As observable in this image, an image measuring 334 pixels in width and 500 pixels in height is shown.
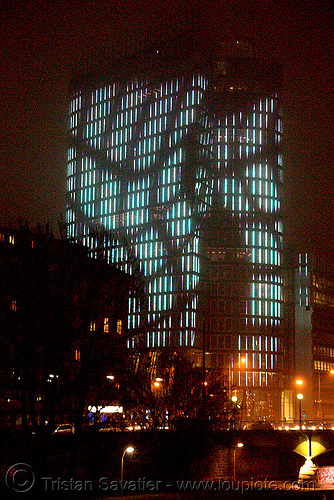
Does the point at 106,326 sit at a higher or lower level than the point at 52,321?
higher

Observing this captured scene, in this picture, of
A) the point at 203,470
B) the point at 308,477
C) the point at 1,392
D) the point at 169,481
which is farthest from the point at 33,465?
the point at 308,477

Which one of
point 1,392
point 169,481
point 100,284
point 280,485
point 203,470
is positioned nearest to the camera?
point 1,392

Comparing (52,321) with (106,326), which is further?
(106,326)

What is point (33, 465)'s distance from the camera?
43.4 metres

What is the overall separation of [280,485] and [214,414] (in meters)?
10.6

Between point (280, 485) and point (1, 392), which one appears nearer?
point (1, 392)

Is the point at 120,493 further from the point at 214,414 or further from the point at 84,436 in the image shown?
the point at 214,414

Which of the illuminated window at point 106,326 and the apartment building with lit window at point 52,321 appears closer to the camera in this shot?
the apartment building with lit window at point 52,321

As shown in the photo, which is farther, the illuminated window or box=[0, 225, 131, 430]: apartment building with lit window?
the illuminated window

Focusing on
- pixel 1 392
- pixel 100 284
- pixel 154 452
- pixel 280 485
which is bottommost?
pixel 280 485

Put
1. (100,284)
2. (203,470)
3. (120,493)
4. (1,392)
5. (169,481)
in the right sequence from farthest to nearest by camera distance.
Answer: (203,470) → (169,481) → (120,493) → (100,284) → (1,392)

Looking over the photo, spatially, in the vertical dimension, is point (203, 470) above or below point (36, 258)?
→ below

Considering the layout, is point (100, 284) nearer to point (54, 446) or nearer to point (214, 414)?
point (54, 446)

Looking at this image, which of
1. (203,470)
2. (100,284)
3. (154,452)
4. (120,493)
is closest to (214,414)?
(203,470)
